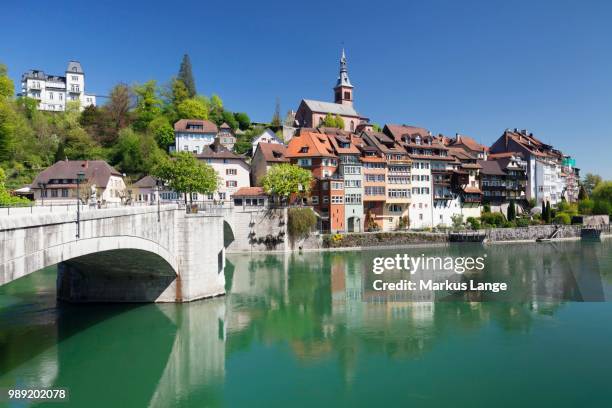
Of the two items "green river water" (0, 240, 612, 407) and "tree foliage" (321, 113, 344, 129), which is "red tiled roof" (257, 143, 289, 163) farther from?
"green river water" (0, 240, 612, 407)

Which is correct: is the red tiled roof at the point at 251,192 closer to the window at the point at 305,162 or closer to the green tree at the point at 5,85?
the window at the point at 305,162

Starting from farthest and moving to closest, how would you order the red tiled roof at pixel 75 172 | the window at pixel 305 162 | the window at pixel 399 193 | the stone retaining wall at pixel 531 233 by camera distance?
the stone retaining wall at pixel 531 233, the window at pixel 399 193, the window at pixel 305 162, the red tiled roof at pixel 75 172

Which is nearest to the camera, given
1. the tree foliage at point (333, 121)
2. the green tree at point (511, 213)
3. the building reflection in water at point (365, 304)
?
the building reflection in water at point (365, 304)

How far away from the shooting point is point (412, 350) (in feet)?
73.5

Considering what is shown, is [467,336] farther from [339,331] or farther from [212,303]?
[212,303]

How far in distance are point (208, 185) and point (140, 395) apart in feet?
132

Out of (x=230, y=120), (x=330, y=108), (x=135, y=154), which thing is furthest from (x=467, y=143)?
(x=135, y=154)

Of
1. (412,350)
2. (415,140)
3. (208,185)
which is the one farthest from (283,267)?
(415,140)

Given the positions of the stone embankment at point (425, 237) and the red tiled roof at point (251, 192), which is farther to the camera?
the red tiled roof at point (251, 192)

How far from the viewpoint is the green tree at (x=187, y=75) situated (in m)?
105

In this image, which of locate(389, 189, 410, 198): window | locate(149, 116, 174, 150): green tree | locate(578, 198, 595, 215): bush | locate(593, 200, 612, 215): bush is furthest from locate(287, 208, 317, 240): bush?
locate(593, 200, 612, 215): bush

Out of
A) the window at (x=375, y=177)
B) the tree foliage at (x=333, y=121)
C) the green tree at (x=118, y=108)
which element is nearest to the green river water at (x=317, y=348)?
the window at (x=375, y=177)

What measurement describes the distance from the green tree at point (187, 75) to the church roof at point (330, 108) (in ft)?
77.9

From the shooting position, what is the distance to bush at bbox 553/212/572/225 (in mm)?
81750
